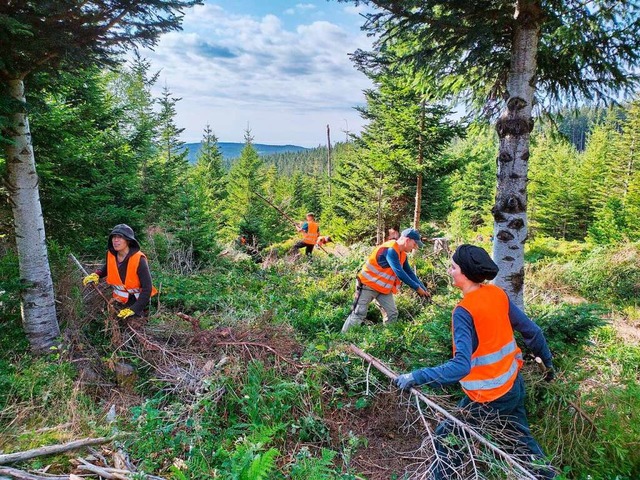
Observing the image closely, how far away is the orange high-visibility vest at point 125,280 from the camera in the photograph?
4.76m

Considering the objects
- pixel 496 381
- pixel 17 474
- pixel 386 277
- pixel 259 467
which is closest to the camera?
pixel 259 467

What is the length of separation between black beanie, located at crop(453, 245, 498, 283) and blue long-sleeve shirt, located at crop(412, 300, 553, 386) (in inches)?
11.1

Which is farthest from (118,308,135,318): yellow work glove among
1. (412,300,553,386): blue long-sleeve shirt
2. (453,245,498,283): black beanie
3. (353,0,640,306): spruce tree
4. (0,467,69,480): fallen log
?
(353,0,640,306): spruce tree

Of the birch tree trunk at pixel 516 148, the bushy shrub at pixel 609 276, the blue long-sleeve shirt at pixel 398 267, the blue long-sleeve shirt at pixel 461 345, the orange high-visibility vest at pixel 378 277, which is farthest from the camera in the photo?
the bushy shrub at pixel 609 276

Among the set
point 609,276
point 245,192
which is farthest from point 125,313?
point 245,192

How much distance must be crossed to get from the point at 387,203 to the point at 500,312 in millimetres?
14749

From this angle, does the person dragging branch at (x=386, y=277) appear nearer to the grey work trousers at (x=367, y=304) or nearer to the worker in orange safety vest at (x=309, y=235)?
the grey work trousers at (x=367, y=304)

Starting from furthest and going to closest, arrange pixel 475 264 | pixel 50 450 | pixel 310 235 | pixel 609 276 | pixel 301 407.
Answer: pixel 310 235 → pixel 609 276 → pixel 301 407 → pixel 475 264 → pixel 50 450

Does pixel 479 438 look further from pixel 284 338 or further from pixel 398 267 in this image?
pixel 398 267

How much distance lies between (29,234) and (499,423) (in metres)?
5.49

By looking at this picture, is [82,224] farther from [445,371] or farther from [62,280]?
[445,371]

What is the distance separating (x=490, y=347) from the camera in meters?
2.83

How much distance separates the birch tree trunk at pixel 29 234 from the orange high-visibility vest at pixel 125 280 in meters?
0.77

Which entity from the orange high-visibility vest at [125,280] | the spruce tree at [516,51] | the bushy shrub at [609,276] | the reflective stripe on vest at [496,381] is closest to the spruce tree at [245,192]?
the bushy shrub at [609,276]
